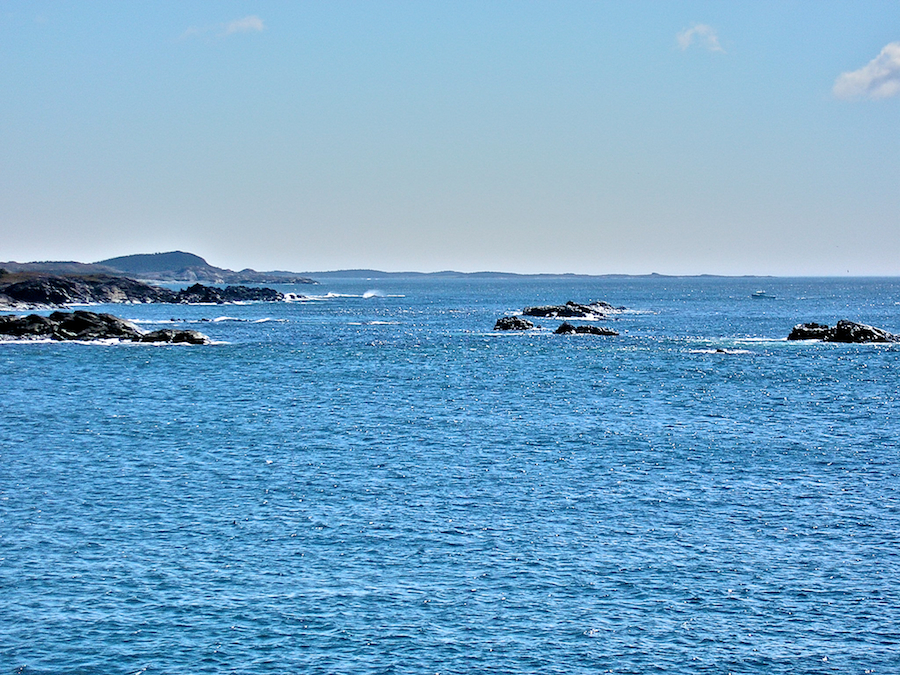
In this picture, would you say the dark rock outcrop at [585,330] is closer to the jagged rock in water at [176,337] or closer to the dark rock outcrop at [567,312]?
the dark rock outcrop at [567,312]

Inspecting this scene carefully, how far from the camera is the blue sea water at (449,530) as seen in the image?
22516 millimetres

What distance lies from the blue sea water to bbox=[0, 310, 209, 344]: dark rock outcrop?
3607cm

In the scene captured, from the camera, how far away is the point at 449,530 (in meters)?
31.6

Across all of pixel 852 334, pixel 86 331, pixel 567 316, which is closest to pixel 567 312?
pixel 567 316

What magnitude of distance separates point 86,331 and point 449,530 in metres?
87.0

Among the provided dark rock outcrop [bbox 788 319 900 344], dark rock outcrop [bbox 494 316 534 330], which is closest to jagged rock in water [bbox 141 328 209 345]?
→ dark rock outcrop [bbox 494 316 534 330]

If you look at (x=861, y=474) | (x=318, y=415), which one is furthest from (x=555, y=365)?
(x=861, y=474)

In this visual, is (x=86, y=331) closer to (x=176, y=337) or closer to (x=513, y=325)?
(x=176, y=337)

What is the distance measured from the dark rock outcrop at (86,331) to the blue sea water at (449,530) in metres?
36.1

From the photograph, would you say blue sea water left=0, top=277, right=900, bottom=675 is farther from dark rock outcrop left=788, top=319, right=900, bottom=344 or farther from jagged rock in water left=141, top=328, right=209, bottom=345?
dark rock outcrop left=788, top=319, right=900, bottom=344

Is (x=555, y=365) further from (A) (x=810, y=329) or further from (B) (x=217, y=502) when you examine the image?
(B) (x=217, y=502)

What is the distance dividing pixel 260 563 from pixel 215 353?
7151 centimetres

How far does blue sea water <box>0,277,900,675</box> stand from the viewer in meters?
22.5

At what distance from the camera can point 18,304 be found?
6181 inches
